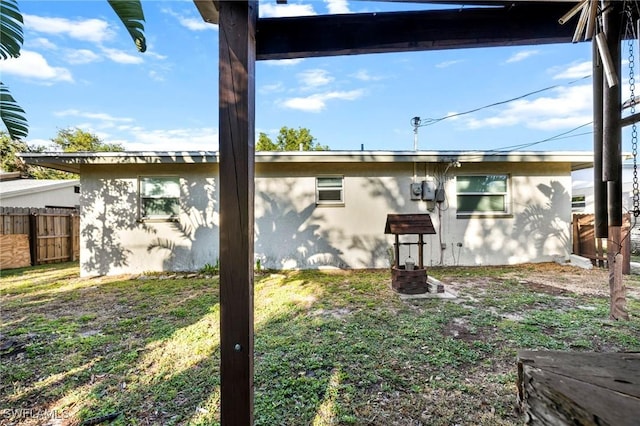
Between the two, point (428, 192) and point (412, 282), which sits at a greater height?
point (428, 192)

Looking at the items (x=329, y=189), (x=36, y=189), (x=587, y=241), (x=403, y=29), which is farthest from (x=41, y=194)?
(x=587, y=241)

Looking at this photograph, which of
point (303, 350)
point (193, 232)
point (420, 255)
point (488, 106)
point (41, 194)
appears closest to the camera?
point (303, 350)

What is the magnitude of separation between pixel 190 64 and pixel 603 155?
15.8ft

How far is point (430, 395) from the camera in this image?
217 cm

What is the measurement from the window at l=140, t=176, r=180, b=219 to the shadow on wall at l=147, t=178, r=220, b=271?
16 cm

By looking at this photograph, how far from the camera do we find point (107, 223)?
22.9 feet

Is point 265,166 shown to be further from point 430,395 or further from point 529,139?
point 529,139

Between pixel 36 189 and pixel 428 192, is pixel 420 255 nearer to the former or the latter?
pixel 428 192

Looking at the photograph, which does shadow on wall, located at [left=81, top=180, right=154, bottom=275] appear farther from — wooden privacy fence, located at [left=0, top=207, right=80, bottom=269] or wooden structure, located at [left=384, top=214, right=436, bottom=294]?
wooden structure, located at [left=384, top=214, right=436, bottom=294]

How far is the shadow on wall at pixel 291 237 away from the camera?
727cm

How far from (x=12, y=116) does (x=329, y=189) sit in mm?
6321

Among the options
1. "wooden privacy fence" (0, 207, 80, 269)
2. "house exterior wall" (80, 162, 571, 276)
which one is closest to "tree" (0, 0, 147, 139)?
"house exterior wall" (80, 162, 571, 276)

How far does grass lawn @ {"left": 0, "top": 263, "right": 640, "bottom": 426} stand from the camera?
6.70ft

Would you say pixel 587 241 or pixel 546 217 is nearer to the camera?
pixel 587 241
